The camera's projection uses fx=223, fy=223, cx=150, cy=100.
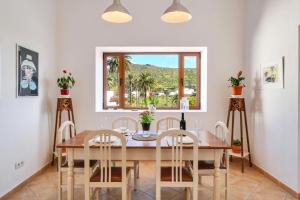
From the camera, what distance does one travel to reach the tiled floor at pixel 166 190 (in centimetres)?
278

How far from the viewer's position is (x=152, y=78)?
15.2 ft

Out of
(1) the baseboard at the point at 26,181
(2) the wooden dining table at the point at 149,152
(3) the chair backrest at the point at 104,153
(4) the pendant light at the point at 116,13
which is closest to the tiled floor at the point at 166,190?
(1) the baseboard at the point at 26,181

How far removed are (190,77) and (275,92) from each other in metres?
1.72

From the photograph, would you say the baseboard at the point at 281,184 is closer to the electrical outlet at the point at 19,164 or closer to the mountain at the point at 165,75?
the mountain at the point at 165,75

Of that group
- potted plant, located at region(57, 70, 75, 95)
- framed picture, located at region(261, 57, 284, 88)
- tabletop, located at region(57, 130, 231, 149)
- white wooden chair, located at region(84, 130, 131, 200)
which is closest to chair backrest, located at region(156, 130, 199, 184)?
tabletop, located at region(57, 130, 231, 149)

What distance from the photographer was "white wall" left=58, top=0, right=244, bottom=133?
Result: 4.17 metres

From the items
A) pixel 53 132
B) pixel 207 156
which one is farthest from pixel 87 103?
pixel 207 156

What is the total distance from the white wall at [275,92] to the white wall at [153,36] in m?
0.36

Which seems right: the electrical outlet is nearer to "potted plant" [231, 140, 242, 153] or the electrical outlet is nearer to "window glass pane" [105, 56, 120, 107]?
"window glass pane" [105, 56, 120, 107]

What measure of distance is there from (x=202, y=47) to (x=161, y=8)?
1064 mm

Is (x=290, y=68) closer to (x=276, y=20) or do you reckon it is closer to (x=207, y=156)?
(x=276, y=20)

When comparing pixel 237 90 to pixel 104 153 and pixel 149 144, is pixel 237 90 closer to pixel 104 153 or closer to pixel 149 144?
pixel 149 144

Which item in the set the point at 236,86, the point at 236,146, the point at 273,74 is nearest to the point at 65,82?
the point at 236,86

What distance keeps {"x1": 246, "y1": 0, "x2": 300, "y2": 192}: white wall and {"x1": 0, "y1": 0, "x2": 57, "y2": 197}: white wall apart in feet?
11.7
